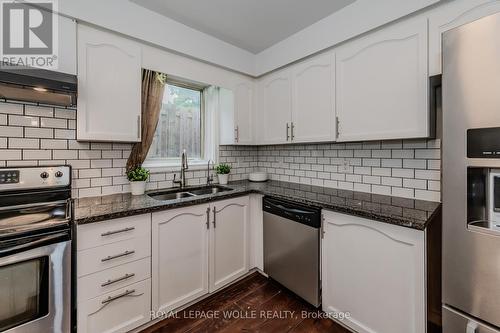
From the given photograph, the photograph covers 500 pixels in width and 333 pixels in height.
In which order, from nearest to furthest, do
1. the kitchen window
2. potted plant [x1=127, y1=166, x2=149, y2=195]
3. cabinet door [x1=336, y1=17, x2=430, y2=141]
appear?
cabinet door [x1=336, y1=17, x2=430, y2=141]
potted plant [x1=127, y1=166, x2=149, y2=195]
the kitchen window

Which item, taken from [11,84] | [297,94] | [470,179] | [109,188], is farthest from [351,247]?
[11,84]

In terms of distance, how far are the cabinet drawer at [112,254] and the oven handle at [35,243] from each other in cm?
15

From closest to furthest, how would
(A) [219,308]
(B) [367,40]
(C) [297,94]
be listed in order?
(B) [367,40], (A) [219,308], (C) [297,94]

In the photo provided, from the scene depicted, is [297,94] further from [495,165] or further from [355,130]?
[495,165]

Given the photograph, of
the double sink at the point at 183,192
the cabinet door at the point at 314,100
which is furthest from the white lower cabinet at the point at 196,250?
the cabinet door at the point at 314,100

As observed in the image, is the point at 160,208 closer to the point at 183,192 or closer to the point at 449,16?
the point at 183,192

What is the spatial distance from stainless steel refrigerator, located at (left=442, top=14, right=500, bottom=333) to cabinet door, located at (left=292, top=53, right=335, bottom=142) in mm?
894

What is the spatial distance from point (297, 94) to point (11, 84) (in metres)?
2.04

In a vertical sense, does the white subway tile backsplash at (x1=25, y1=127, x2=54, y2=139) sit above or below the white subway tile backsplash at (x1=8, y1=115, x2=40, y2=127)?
below

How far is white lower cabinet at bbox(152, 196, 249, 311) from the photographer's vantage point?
5.37ft

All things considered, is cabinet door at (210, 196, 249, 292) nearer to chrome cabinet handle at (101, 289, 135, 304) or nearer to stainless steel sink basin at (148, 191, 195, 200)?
stainless steel sink basin at (148, 191, 195, 200)

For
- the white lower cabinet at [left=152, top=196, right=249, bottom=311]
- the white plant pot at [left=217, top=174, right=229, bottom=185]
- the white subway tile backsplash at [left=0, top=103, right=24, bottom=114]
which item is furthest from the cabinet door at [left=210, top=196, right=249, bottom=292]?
the white subway tile backsplash at [left=0, top=103, right=24, bottom=114]

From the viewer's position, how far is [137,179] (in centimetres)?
192

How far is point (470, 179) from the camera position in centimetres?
104
